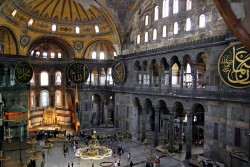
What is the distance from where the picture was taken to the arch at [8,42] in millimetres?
24391

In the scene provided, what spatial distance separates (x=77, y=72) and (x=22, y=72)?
5.06 meters

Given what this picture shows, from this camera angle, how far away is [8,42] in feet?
81.7

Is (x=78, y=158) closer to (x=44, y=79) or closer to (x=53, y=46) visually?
(x=44, y=79)

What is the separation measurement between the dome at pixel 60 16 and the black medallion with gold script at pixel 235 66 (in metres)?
15.3

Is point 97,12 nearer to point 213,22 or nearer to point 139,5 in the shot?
point 139,5

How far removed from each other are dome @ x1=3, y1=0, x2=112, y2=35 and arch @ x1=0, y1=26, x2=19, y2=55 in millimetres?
1532

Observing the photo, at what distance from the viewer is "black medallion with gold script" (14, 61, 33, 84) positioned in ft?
71.7

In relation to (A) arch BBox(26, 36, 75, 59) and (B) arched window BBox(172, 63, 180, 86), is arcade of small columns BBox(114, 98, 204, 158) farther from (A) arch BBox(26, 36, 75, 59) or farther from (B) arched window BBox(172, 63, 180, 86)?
(A) arch BBox(26, 36, 75, 59)

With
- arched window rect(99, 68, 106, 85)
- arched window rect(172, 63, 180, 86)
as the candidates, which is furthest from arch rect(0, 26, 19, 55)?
arched window rect(172, 63, 180, 86)

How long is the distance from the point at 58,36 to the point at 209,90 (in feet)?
62.9

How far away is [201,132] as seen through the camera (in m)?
23.9

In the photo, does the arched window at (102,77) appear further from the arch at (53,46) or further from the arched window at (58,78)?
the arched window at (58,78)

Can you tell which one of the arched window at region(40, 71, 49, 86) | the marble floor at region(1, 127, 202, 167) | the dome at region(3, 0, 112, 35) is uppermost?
the dome at region(3, 0, 112, 35)

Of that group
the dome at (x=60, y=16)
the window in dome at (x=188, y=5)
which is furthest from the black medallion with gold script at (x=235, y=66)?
the dome at (x=60, y=16)
